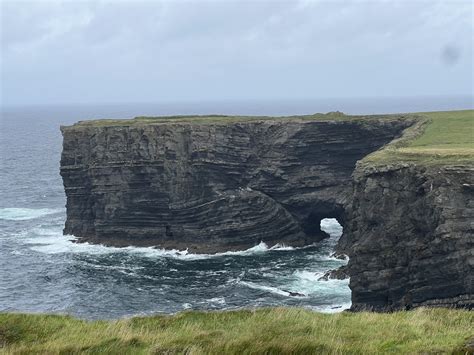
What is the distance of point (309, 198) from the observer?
76.2m

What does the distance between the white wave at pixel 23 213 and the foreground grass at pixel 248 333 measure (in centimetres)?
8158

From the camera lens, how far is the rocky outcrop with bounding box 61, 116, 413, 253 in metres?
75.6

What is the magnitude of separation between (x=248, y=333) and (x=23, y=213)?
90.0 meters

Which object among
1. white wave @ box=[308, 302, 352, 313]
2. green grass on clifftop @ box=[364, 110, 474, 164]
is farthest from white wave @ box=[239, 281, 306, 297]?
green grass on clifftop @ box=[364, 110, 474, 164]

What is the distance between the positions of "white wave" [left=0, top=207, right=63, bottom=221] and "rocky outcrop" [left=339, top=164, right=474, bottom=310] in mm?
59835

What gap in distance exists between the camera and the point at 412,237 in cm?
4803

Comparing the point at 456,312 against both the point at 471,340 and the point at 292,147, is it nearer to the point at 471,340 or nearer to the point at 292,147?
the point at 471,340

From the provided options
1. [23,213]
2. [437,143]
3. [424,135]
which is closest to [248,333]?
[437,143]

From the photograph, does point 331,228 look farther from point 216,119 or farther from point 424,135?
point 424,135

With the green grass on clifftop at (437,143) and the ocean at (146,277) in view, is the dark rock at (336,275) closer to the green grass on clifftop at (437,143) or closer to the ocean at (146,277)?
the ocean at (146,277)

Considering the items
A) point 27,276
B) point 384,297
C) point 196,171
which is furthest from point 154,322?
point 196,171

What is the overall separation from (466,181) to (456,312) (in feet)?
92.1

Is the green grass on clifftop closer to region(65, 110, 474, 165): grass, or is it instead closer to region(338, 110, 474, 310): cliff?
region(65, 110, 474, 165): grass

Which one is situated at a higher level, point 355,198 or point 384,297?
point 355,198
